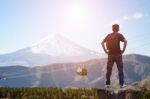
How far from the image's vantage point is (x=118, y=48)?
1647 cm

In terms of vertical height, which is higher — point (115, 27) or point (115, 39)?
point (115, 27)

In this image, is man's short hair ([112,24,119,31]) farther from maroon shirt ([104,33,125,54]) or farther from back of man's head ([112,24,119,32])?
maroon shirt ([104,33,125,54])

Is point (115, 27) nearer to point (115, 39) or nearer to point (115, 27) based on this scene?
point (115, 27)

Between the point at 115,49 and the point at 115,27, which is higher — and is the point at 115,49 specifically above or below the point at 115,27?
below

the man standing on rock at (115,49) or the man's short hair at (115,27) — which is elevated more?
the man's short hair at (115,27)

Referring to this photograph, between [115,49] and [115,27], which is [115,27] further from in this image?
[115,49]

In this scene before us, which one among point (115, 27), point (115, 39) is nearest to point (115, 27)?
point (115, 27)

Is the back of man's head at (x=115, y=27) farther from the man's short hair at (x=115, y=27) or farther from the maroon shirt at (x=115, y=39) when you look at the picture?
the maroon shirt at (x=115, y=39)

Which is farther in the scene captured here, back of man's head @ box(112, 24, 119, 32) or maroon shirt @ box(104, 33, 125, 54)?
back of man's head @ box(112, 24, 119, 32)

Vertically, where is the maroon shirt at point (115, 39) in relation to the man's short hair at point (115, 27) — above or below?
below

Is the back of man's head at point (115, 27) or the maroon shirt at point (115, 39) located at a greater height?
the back of man's head at point (115, 27)

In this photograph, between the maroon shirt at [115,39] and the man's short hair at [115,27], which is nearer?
the maroon shirt at [115,39]

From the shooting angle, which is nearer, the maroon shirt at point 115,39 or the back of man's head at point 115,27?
the maroon shirt at point 115,39

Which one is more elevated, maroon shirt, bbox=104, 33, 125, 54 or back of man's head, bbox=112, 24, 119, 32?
back of man's head, bbox=112, 24, 119, 32
